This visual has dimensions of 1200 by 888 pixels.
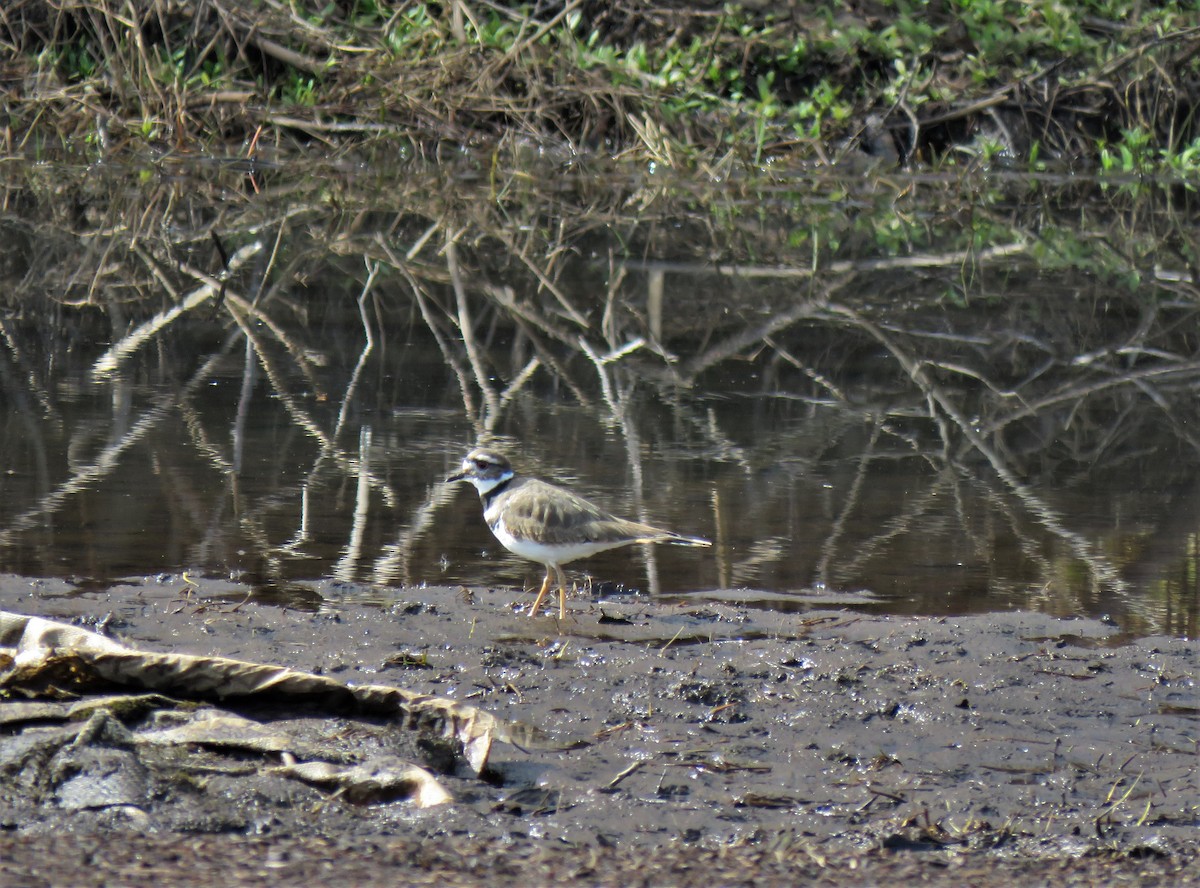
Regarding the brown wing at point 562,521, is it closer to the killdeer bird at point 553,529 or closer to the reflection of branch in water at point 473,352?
the killdeer bird at point 553,529

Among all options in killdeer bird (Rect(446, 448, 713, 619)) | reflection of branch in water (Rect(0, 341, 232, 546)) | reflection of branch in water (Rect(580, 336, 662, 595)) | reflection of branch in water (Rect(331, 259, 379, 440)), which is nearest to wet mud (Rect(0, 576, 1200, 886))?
killdeer bird (Rect(446, 448, 713, 619))

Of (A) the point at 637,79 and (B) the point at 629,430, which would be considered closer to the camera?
(B) the point at 629,430

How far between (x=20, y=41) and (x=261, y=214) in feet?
25.4

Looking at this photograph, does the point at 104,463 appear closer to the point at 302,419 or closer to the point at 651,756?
the point at 302,419

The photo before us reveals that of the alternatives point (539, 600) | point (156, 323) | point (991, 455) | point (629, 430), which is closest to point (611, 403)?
point (629, 430)

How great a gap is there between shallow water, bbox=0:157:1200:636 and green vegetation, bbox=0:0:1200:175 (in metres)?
4.64

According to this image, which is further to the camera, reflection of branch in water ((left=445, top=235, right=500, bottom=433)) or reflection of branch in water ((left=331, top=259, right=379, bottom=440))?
reflection of branch in water ((left=445, top=235, right=500, bottom=433))

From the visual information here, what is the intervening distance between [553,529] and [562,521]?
0.07 m

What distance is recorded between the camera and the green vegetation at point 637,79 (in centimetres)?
1984

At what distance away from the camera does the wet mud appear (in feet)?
11.6

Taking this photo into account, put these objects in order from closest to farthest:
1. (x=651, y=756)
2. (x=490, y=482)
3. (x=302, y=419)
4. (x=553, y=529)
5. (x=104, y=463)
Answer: (x=651, y=756) → (x=553, y=529) → (x=490, y=482) → (x=104, y=463) → (x=302, y=419)

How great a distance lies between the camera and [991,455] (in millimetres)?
8547

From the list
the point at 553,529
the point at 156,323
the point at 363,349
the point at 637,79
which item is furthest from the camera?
the point at 637,79

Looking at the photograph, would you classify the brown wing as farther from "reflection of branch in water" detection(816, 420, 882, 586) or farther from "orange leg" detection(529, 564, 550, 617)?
"reflection of branch in water" detection(816, 420, 882, 586)
